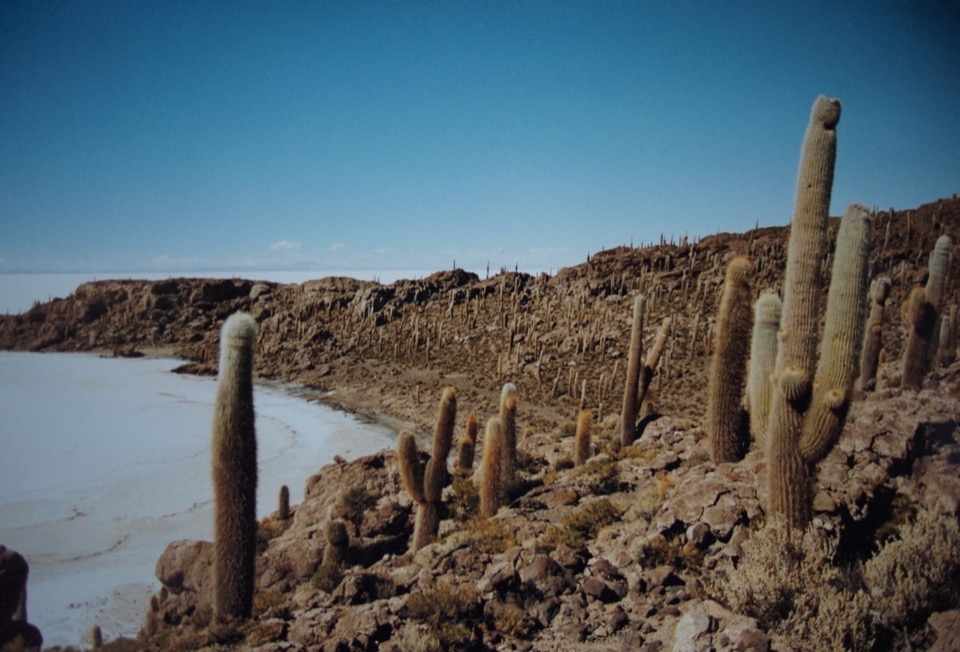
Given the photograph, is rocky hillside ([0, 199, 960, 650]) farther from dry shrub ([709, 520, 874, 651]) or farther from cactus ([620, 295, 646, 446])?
cactus ([620, 295, 646, 446])

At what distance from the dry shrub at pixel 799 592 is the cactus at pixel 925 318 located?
27.4ft

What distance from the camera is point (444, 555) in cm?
797

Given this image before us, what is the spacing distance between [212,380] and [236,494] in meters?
30.8

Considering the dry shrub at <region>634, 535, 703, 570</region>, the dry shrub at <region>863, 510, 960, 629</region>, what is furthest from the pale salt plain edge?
the dry shrub at <region>863, 510, 960, 629</region>

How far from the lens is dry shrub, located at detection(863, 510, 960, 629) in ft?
14.6

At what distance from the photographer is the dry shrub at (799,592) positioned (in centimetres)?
424

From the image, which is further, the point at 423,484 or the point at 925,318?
the point at 925,318

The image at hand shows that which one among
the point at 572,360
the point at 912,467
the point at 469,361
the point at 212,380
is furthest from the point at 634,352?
the point at 212,380

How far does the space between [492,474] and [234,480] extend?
17.2 feet

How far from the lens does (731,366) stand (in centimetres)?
852

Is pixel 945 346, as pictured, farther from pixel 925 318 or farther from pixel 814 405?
pixel 814 405

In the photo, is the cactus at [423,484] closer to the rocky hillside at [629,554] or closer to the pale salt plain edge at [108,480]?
the rocky hillside at [629,554]

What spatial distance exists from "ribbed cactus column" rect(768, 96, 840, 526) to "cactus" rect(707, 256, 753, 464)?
2484 millimetres

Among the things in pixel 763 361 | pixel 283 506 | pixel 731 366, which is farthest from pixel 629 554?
pixel 283 506
